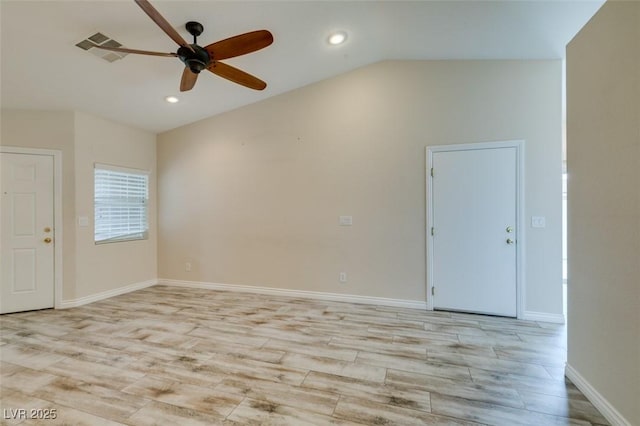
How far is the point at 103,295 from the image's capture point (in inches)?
153

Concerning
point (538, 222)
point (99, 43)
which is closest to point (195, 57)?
point (99, 43)

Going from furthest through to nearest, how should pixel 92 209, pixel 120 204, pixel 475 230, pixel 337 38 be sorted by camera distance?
pixel 120 204 < pixel 92 209 < pixel 475 230 < pixel 337 38

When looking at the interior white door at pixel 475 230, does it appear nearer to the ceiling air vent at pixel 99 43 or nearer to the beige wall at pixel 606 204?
the beige wall at pixel 606 204

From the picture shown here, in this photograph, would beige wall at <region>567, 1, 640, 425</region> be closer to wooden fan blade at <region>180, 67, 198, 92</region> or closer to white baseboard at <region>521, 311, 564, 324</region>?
white baseboard at <region>521, 311, 564, 324</region>

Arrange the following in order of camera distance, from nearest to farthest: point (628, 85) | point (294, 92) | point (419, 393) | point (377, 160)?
point (628, 85) < point (419, 393) < point (377, 160) < point (294, 92)

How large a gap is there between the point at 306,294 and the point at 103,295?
299cm

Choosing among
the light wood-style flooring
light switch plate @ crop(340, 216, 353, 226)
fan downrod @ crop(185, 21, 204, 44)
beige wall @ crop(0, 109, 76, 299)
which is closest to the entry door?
beige wall @ crop(0, 109, 76, 299)

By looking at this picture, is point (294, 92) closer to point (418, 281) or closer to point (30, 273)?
point (418, 281)

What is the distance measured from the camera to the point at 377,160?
3.53m

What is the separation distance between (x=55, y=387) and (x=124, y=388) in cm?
51

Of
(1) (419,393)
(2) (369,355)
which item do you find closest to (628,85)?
(1) (419,393)

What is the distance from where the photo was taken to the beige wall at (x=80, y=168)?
343cm

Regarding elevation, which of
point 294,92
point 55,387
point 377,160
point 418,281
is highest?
point 294,92

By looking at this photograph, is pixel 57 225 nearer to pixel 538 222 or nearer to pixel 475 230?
pixel 475 230
